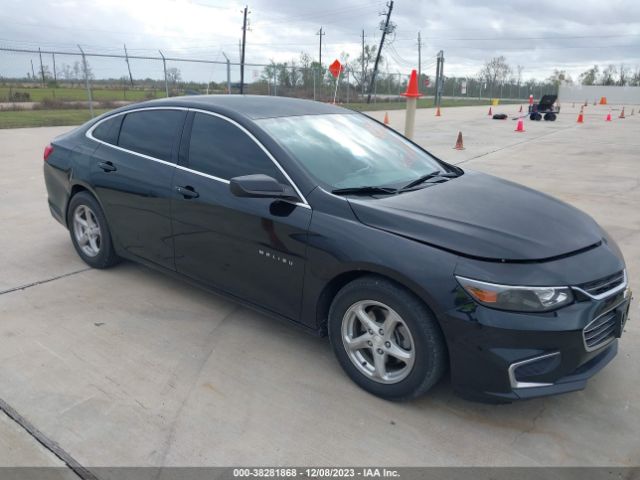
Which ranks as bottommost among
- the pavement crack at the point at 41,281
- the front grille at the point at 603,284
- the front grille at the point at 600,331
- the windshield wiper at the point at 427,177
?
the pavement crack at the point at 41,281

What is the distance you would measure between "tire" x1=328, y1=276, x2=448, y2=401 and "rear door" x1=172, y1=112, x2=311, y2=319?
37 cm

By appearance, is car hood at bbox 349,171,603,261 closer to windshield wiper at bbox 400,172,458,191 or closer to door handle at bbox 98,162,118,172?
windshield wiper at bbox 400,172,458,191

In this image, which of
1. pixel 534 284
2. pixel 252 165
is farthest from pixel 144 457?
pixel 534 284

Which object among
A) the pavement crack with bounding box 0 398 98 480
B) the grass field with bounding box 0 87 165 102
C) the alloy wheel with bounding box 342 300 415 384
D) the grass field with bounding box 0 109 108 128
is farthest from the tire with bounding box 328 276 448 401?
the grass field with bounding box 0 87 165 102

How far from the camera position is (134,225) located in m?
4.14

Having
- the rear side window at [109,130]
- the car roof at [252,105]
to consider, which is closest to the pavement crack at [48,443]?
the car roof at [252,105]

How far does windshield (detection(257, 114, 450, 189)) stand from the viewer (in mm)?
3335

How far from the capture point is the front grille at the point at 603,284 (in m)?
2.60

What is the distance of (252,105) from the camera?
381 centimetres

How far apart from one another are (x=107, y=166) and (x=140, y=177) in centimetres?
49

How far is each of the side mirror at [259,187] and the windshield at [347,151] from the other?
→ 0.25 m

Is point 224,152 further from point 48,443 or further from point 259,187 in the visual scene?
point 48,443

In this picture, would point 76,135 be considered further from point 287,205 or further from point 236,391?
point 236,391

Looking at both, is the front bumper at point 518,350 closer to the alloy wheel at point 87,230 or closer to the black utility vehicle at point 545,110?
the alloy wheel at point 87,230
